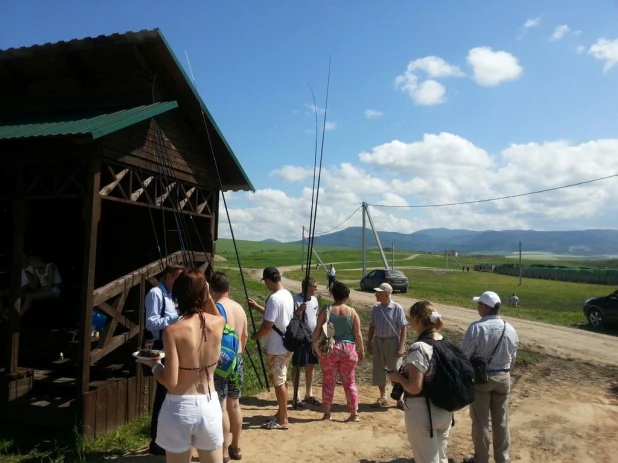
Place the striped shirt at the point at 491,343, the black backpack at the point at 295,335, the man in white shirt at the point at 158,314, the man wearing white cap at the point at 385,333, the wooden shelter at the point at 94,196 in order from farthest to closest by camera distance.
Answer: the man wearing white cap at the point at 385,333
the wooden shelter at the point at 94,196
the black backpack at the point at 295,335
the man in white shirt at the point at 158,314
the striped shirt at the point at 491,343

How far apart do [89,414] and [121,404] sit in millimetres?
601

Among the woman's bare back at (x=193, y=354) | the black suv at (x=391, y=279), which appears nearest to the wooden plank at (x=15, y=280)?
the woman's bare back at (x=193, y=354)

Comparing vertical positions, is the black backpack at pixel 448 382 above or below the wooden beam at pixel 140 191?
below

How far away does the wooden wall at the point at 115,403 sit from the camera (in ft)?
19.0

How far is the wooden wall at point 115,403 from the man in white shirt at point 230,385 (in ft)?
6.21

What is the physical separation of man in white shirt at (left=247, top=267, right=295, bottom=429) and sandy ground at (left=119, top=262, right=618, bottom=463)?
237 millimetres

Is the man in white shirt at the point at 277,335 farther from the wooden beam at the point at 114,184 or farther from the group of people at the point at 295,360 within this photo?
the wooden beam at the point at 114,184

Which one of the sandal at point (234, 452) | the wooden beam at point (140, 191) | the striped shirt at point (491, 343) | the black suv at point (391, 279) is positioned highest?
the wooden beam at point (140, 191)

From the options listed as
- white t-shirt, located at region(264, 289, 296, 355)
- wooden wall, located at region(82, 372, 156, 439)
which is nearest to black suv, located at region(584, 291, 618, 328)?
white t-shirt, located at region(264, 289, 296, 355)

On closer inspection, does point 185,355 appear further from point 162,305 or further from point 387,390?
point 387,390

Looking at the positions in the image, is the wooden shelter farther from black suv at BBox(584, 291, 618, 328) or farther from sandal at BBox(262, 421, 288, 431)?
black suv at BBox(584, 291, 618, 328)

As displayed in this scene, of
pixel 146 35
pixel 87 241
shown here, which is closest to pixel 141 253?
pixel 87 241

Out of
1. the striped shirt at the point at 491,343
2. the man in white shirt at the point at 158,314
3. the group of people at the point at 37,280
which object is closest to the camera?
the striped shirt at the point at 491,343

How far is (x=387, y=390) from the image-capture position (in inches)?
318
